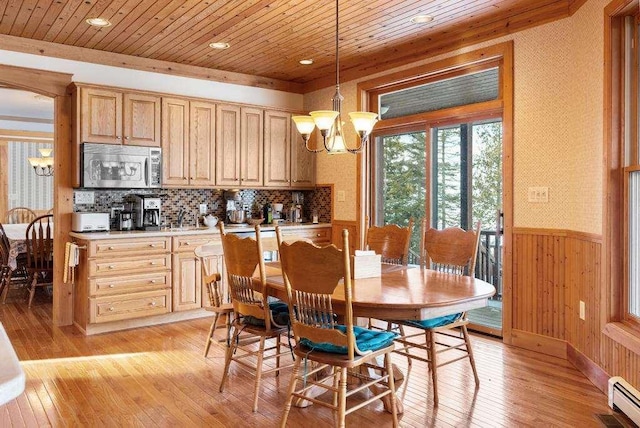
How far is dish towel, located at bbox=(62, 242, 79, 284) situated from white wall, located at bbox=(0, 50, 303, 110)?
5.24 ft

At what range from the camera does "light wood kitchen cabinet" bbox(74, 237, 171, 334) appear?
4523 mm

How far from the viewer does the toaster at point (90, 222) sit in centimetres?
471

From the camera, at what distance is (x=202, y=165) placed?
545cm

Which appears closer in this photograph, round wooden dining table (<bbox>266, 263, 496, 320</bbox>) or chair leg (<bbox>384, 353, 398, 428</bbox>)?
round wooden dining table (<bbox>266, 263, 496, 320</bbox>)

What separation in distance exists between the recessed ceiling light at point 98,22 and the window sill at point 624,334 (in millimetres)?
4324

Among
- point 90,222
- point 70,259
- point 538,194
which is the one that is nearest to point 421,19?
point 538,194

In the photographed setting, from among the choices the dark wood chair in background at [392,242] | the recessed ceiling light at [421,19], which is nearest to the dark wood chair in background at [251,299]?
the dark wood chair in background at [392,242]

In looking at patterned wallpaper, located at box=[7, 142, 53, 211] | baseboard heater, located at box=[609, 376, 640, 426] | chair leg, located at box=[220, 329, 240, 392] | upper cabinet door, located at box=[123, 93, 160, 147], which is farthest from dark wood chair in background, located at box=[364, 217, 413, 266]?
patterned wallpaper, located at box=[7, 142, 53, 211]

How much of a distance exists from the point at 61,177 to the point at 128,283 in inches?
47.6

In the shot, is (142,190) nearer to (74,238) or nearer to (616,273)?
(74,238)

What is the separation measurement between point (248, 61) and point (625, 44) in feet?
11.7

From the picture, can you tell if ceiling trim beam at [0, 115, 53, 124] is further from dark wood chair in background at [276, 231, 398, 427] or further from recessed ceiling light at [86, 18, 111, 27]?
dark wood chair in background at [276, 231, 398, 427]

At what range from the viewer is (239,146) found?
571cm

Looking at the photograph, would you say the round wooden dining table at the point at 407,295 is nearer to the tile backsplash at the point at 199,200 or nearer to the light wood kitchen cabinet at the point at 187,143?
the light wood kitchen cabinet at the point at 187,143
